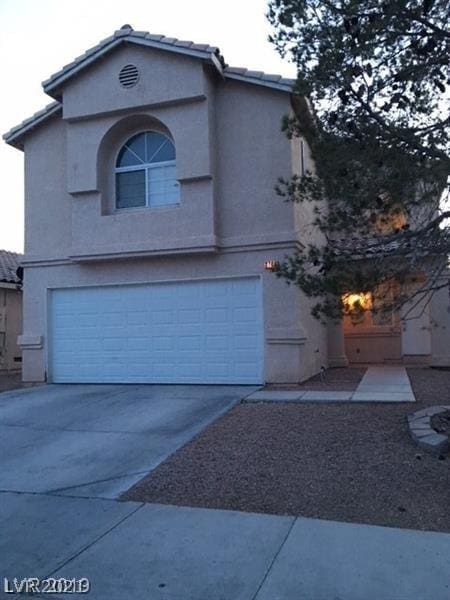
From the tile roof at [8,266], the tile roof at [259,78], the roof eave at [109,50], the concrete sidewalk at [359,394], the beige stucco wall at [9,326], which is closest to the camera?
the concrete sidewalk at [359,394]

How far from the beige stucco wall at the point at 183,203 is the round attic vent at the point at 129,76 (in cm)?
17

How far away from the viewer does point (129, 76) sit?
12523 mm

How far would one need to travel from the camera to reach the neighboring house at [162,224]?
11.8 metres

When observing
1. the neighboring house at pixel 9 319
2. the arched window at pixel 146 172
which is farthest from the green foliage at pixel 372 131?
the neighboring house at pixel 9 319

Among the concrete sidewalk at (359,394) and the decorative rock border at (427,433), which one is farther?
the concrete sidewalk at (359,394)

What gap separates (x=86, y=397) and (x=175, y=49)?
7.48 m

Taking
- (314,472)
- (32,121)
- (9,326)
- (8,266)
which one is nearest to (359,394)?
(314,472)

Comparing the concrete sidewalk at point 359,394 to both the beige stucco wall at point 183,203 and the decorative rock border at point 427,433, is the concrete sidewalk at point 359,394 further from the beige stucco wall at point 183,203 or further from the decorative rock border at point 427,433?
the decorative rock border at point 427,433

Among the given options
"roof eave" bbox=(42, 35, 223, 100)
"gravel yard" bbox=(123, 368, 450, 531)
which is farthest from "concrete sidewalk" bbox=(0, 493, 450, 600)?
"roof eave" bbox=(42, 35, 223, 100)

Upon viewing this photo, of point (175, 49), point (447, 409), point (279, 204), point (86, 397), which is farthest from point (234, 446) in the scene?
point (175, 49)

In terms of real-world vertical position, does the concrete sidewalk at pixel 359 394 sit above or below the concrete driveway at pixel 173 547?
above

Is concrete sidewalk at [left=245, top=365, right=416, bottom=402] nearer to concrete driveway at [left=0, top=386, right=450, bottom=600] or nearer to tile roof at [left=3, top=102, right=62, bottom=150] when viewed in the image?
concrete driveway at [left=0, top=386, right=450, bottom=600]

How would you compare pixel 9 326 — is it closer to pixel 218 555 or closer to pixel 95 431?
pixel 95 431

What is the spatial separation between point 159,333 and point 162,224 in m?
2.41
